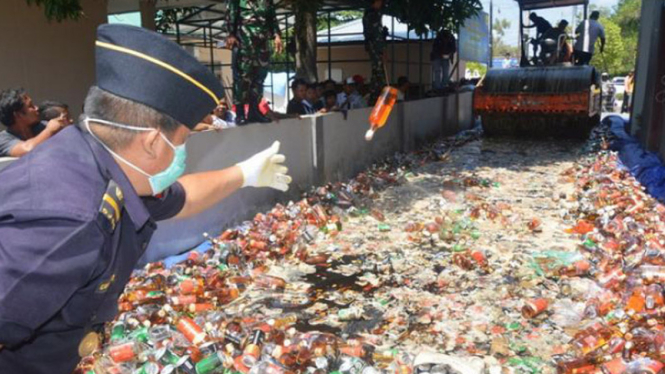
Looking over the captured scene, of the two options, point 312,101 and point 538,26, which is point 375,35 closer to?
point 312,101

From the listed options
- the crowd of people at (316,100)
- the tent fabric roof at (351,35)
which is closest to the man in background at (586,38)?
the tent fabric roof at (351,35)

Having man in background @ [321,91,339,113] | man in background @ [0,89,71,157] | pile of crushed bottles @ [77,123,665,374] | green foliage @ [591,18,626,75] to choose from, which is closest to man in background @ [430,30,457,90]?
man in background @ [321,91,339,113]

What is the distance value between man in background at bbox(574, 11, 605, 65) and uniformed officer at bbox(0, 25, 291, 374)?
39.7ft

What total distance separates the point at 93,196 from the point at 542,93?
1099 centimetres

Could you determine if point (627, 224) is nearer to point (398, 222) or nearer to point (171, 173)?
point (398, 222)

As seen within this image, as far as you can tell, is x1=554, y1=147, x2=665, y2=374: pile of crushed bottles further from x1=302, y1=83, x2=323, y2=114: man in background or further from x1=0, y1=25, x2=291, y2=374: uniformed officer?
x1=302, y1=83, x2=323, y2=114: man in background

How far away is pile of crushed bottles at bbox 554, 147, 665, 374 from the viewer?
9.16 ft

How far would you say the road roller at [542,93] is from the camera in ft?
34.5

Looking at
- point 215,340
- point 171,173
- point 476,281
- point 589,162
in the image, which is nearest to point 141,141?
point 171,173

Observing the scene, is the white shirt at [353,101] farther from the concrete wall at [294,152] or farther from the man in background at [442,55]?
the man in background at [442,55]

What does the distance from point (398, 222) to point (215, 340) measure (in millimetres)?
3184

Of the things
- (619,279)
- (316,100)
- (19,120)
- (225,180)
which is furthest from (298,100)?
(225,180)

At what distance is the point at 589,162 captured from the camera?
8.84 meters

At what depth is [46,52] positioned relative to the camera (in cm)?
759
